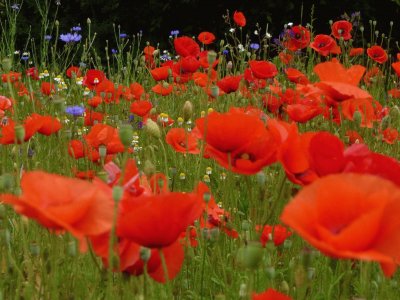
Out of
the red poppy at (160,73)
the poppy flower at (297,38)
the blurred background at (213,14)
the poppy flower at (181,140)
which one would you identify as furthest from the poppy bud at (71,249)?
the blurred background at (213,14)

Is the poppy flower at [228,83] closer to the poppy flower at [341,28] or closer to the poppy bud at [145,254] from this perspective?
the poppy flower at [341,28]

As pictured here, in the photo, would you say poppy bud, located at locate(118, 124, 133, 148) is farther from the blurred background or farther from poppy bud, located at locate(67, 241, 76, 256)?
the blurred background

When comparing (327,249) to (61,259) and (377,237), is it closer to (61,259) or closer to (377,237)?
(377,237)

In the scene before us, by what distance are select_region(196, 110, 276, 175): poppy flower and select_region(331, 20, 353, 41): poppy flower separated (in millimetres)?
2699

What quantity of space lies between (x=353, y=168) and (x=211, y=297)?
793 millimetres

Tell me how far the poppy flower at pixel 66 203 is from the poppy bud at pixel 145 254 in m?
0.12

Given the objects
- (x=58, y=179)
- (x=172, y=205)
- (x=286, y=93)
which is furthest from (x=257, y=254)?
(x=286, y=93)

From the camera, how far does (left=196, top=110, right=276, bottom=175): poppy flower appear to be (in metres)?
1.09

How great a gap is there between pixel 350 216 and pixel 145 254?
0.30 meters

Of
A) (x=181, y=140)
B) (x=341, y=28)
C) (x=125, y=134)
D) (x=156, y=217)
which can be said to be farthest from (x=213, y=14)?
(x=156, y=217)

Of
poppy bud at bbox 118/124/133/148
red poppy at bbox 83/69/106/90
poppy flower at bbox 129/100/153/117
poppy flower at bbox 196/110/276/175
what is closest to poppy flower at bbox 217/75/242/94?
poppy flower at bbox 129/100/153/117

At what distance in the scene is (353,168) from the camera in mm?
948

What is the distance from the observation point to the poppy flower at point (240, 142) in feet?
3.57

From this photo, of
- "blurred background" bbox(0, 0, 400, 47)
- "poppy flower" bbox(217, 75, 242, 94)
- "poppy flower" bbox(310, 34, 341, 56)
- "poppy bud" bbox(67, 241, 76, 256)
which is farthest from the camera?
"blurred background" bbox(0, 0, 400, 47)
